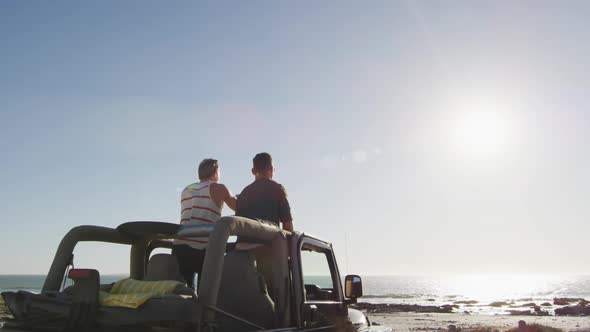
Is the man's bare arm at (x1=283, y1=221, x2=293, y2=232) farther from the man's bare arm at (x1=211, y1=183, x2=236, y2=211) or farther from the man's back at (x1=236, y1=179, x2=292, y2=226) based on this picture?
the man's bare arm at (x1=211, y1=183, x2=236, y2=211)

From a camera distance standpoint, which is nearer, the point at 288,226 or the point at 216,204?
the point at 288,226

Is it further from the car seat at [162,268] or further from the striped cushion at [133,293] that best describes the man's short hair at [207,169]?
the striped cushion at [133,293]

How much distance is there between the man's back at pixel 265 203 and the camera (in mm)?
5102

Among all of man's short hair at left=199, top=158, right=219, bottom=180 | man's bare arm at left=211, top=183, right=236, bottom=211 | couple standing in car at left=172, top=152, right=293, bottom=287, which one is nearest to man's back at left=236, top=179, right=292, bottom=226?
couple standing in car at left=172, top=152, right=293, bottom=287

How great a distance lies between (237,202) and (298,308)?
1.40m

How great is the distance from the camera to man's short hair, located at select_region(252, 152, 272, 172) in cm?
547

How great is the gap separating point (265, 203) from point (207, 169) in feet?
2.32

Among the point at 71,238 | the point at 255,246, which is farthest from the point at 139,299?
the point at 71,238

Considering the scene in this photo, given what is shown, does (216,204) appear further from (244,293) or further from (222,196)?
(244,293)

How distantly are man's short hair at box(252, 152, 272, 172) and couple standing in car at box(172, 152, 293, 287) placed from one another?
161mm

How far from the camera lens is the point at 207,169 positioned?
5312 mm

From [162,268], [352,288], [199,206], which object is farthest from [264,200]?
[352,288]

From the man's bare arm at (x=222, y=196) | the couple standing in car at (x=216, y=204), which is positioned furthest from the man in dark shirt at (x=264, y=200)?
the man's bare arm at (x=222, y=196)

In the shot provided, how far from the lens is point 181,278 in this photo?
4.81 m
